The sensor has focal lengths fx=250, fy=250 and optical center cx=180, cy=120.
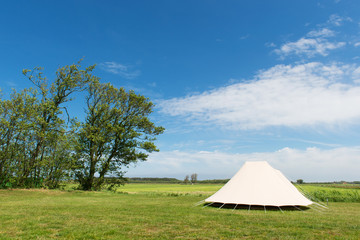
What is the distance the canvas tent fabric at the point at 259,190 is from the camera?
11.6 meters

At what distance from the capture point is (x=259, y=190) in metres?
12.1

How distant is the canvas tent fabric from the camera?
38.1ft

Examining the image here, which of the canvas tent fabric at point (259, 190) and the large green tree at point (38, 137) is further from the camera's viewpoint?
the large green tree at point (38, 137)

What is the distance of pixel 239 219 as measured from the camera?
29.0 feet

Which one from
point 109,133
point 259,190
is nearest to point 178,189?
point 109,133

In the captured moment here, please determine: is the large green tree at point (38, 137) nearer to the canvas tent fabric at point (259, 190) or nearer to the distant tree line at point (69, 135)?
the distant tree line at point (69, 135)

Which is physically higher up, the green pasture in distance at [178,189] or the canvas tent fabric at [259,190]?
the canvas tent fabric at [259,190]

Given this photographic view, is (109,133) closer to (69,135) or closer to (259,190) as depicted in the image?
(69,135)

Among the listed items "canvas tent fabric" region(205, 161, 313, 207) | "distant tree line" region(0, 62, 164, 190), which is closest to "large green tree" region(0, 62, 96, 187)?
"distant tree line" region(0, 62, 164, 190)

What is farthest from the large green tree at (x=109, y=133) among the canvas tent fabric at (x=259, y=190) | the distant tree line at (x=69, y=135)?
the canvas tent fabric at (x=259, y=190)

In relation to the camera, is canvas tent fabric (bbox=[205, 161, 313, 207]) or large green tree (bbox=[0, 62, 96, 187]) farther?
large green tree (bbox=[0, 62, 96, 187])

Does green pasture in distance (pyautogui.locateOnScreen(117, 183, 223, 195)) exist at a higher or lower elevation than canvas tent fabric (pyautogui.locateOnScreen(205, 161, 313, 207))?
lower

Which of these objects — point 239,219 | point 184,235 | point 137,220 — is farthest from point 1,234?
point 239,219

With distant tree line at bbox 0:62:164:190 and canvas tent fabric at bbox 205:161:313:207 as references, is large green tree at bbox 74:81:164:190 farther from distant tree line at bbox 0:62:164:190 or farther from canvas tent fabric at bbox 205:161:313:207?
canvas tent fabric at bbox 205:161:313:207
